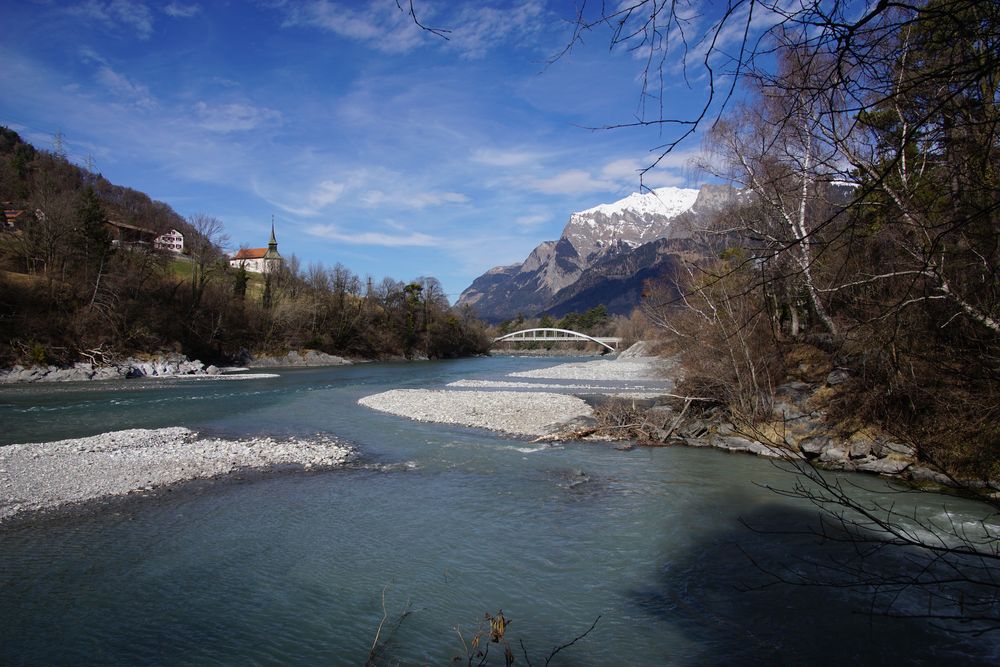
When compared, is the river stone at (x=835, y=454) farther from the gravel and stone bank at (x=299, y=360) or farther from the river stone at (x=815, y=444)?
the gravel and stone bank at (x=299, y=360)

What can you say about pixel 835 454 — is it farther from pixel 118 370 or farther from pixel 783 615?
pixel 118 370

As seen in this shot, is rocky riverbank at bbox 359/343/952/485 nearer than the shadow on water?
No

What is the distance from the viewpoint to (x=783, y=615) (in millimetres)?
6004

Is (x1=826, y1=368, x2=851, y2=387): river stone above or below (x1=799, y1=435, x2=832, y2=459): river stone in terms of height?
above

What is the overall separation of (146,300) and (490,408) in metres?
32.6

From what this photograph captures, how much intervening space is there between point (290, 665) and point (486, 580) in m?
2.39

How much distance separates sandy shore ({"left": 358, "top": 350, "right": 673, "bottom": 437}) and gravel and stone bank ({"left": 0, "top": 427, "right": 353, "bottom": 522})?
5086 millimetres

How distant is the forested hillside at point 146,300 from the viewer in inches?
1297

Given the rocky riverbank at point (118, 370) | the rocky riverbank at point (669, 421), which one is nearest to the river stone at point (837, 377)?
the rocky riverbank at point (669, 421)

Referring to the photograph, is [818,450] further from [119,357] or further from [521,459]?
[119,357]

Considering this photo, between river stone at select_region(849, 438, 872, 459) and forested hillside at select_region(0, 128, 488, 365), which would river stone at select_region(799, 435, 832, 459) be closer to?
river stone at select_region(849, 438, 872, 459)

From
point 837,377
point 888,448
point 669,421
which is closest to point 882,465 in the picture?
point 888,448

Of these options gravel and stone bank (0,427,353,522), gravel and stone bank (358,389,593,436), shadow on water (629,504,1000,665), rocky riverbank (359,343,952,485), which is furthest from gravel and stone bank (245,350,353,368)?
shadow on water (629,504,1000,665)

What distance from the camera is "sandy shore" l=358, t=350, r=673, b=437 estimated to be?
17.8 meters
